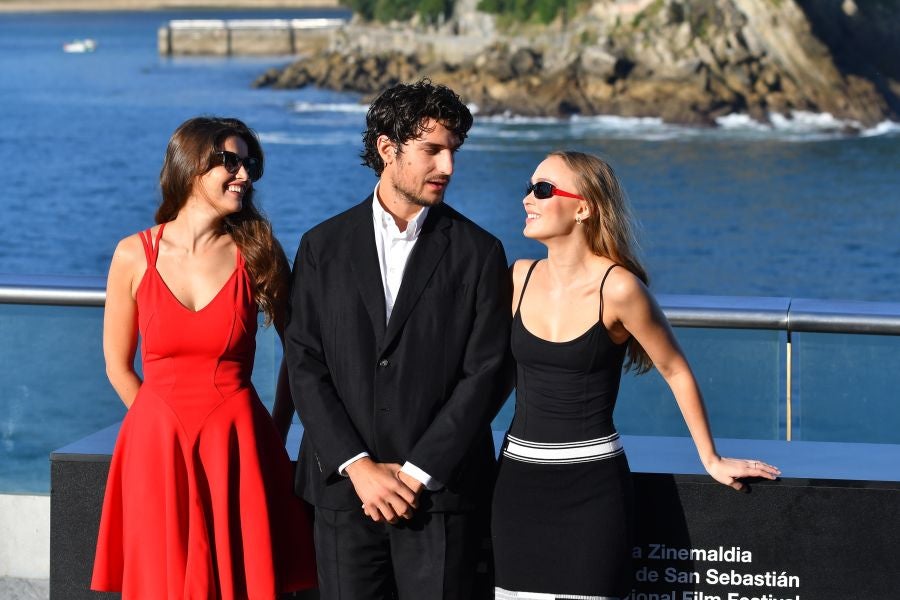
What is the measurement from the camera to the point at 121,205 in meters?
52.5

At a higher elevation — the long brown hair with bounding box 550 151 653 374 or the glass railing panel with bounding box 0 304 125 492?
the long brown hair with bounding box 550 151 653 374

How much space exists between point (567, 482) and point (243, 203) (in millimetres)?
860

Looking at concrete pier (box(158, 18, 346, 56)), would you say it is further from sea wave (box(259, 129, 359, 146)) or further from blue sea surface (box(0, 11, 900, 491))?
sea wave (box(259, 129, 359, 146))

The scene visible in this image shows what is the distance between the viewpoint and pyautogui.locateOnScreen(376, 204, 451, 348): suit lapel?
8.14 feet

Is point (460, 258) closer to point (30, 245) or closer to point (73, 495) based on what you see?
point (73, 495)

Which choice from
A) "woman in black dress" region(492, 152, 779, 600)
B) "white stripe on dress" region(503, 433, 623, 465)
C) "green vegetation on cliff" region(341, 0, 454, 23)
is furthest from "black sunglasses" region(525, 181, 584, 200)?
"green vegetation on cliff" region(341, 0, 454, 23)

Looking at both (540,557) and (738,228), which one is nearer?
(540,557)

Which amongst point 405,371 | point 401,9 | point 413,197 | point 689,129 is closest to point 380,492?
point 405,371

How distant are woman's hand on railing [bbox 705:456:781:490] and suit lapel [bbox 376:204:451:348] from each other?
682mm

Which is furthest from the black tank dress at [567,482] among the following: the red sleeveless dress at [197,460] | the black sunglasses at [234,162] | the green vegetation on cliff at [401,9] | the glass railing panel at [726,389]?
the green vegetation on cliff at [401,9]

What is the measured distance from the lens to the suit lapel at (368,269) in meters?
2.50

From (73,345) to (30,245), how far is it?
46256 mm

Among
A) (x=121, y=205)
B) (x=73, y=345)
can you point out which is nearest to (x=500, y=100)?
(x=121, y=205)

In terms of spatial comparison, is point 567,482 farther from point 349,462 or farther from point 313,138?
point 313,138
